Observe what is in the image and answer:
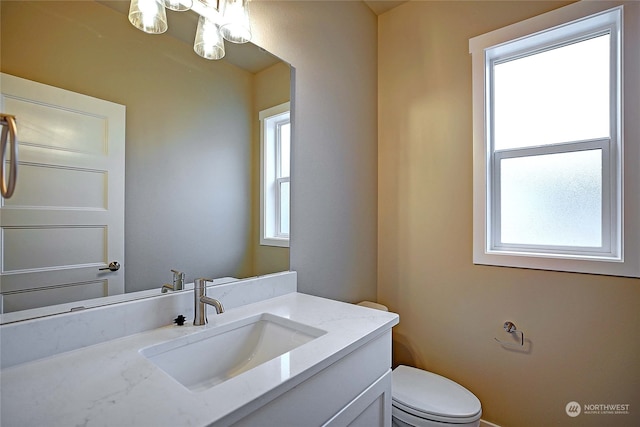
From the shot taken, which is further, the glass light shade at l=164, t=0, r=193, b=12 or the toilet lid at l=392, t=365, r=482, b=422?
the toilet lid at l=392, t=365, r=482, b=422

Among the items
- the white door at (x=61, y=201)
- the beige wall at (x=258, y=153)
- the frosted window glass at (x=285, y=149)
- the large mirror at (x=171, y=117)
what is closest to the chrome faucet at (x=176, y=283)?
the large mirror at (x=171, y=117)

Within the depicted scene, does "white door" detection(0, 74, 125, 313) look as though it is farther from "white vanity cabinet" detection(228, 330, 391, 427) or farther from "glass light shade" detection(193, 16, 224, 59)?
"white vanity cabinet" detection(228, 330, 391, 427)

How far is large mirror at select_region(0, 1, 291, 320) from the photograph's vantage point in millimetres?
788

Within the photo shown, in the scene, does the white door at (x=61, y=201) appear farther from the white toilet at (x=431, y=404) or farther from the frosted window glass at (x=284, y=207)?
the white toilet at (x=431, y=404)

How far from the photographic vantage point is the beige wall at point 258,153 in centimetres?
129

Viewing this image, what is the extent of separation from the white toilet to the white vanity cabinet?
0.33 m

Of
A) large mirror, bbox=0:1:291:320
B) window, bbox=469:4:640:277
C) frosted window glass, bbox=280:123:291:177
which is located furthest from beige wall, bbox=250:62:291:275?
window, bbox=469:4:640:277

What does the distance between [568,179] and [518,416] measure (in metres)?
1.23

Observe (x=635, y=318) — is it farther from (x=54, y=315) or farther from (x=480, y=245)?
(x=54, y=315)

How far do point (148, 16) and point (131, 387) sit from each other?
105 cm

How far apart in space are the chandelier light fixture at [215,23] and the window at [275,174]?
0.30 metres

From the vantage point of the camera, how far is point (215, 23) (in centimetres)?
112

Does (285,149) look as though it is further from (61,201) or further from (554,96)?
(554,96)

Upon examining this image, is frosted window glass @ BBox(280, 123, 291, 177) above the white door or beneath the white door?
above
